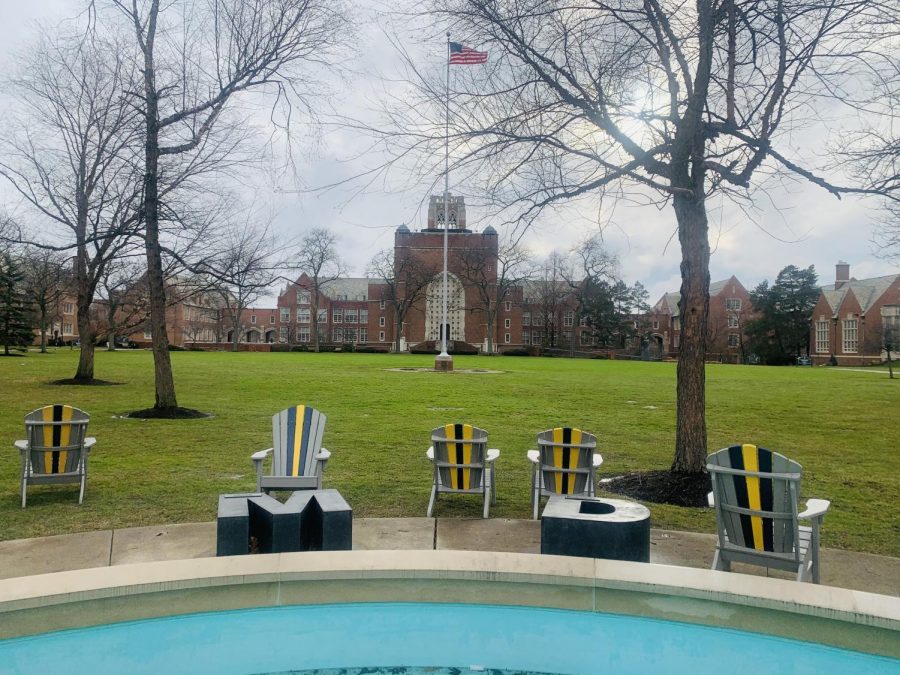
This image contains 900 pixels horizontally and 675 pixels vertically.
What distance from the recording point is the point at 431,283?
7388cm

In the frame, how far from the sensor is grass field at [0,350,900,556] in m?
6.72

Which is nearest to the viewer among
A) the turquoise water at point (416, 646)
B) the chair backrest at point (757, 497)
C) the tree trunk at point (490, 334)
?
the turquoise water at point (416, 646)

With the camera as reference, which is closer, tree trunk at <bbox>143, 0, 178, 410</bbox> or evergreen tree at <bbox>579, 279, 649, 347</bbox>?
tree trunk at <bbox>143, 0, 178, 410</bbox>

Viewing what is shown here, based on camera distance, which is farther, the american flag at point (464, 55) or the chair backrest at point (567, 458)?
the american flag at point (464, 55)

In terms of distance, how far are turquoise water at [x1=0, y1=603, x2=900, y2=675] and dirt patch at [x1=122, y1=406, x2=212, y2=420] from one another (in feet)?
36.8

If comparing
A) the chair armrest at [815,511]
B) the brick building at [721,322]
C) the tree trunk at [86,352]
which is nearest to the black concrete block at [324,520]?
the chair armrest at [815,511]

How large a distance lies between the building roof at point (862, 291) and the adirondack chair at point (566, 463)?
7571 cm

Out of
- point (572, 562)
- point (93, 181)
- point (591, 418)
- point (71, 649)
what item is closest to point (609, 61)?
point (572, 562)

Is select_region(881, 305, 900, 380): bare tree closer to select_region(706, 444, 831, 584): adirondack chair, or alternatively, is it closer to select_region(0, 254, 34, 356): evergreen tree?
select_region(706, 444, 831, 584): adirondack chair

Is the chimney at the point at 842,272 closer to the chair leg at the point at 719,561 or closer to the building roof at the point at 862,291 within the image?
the building roof at the point at 862,291

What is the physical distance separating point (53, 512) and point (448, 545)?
153 inches

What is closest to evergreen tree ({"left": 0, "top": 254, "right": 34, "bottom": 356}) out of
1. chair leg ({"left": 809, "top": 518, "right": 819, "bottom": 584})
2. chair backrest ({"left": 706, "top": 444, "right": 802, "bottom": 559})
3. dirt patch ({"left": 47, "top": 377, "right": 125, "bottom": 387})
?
dirt patch ({"left": 47, "top": 377, "right": 125, "bottom": 387})

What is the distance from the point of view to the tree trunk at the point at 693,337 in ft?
26.1

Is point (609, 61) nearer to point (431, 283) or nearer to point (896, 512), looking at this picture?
point (896, 512)
